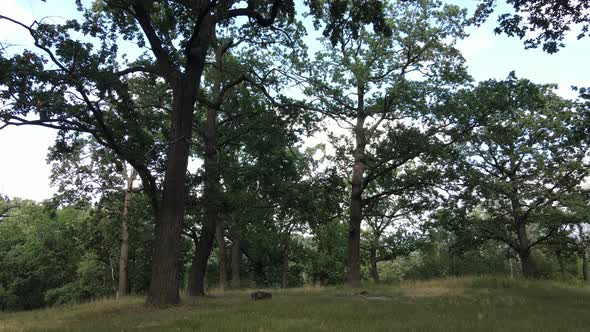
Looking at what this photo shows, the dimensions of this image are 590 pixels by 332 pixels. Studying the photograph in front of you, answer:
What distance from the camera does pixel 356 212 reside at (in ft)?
86.7

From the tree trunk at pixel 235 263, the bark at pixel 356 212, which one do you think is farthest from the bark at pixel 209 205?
the tree trunk at pixel 235 263

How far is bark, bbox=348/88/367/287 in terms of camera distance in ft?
84.1

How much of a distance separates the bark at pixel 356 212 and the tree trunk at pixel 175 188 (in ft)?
39.1

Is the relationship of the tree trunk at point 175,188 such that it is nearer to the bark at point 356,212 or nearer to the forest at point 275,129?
the forest at point 275,129

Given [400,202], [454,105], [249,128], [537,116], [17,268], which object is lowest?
[17,268]

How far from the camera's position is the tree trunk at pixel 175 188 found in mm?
13961

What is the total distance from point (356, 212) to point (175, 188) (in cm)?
1401

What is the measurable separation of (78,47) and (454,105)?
1693 cm

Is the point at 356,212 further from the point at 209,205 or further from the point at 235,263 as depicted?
the point at 235,263

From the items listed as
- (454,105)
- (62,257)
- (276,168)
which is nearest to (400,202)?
(454,105)

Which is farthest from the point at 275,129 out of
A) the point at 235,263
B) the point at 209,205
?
the point at 235,263

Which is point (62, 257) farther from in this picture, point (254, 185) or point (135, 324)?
point (135, 324)

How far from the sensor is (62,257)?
5197 centimetres

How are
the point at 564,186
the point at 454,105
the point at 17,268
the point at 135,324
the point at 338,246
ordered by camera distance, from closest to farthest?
1. the point at 135,324
2. the point at 454,105
3. the point at 564,186
4. the point at 17,268
5. the point at 338,246
